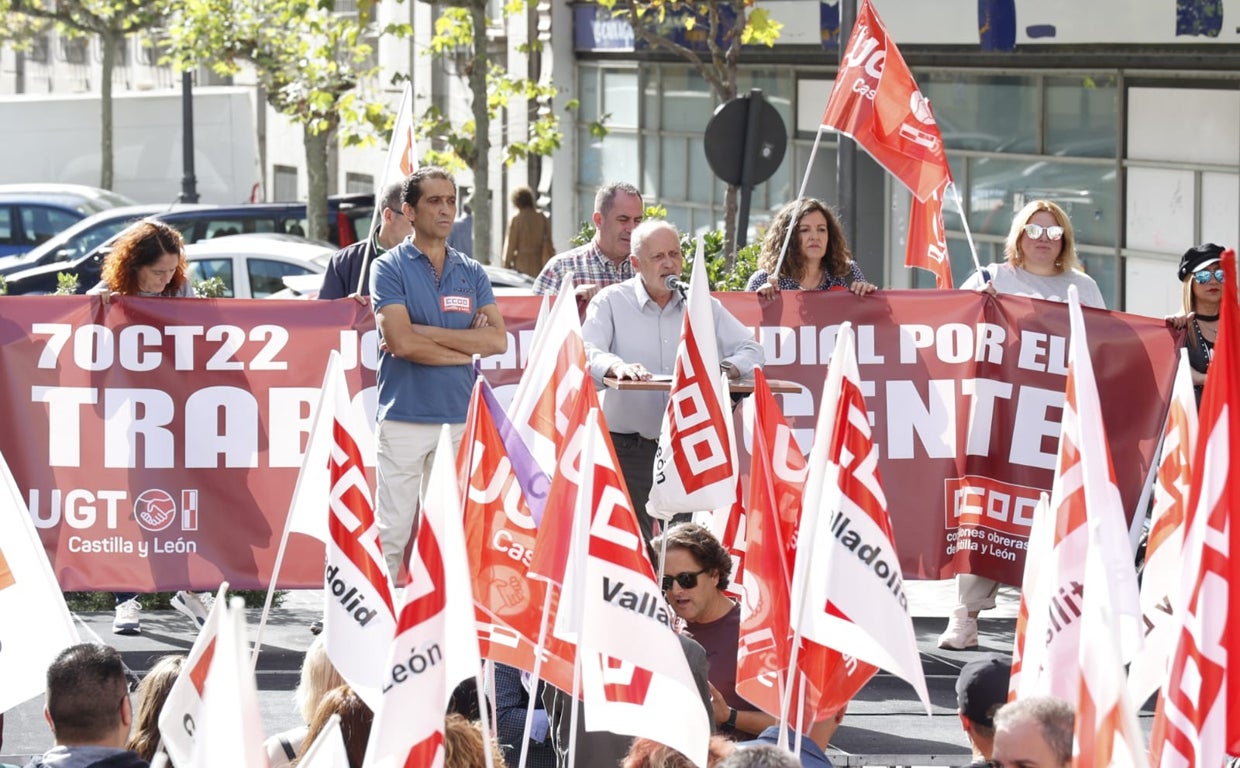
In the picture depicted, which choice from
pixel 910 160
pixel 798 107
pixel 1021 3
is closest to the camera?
pixel 910 160

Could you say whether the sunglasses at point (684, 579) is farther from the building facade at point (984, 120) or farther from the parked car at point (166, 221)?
the parked car at point (166, 221)

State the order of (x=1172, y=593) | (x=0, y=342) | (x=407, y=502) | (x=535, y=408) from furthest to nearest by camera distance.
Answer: (x=0, y=342) → (x=407, y=502) → (x=535, y=408) → (x=1172, y=593)

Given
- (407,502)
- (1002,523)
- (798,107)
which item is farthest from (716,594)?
(798,107)

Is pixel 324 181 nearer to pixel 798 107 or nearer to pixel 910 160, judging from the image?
pixel 798 107

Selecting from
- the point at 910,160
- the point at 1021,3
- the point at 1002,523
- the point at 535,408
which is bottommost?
the point at 1002,523

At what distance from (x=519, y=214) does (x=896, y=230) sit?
3.78 metres

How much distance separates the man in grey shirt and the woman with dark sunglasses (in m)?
1.33

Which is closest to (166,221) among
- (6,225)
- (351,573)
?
(6,225)

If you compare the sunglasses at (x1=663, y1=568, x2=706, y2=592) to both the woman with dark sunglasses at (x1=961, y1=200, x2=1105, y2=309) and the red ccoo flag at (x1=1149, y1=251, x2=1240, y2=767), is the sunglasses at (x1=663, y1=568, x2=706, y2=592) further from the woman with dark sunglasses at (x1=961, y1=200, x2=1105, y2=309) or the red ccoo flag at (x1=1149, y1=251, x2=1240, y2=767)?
the woman with dark sunglasses at (x1=961, y1=200, x2=1105, y2=309)

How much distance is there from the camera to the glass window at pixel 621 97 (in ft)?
81.0

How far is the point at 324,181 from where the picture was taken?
83.3 ft

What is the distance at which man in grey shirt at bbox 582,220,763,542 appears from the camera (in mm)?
8125

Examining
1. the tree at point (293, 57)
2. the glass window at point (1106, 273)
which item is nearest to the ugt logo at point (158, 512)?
the glass window at point (1106, 273)

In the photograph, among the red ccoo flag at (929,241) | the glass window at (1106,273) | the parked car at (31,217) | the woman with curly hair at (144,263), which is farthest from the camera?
the parked car at (31,217)
